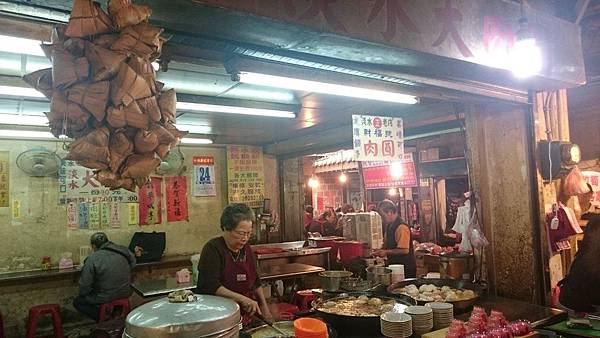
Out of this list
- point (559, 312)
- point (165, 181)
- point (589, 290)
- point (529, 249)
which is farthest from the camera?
point (165, 181)

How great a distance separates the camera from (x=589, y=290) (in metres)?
4.08

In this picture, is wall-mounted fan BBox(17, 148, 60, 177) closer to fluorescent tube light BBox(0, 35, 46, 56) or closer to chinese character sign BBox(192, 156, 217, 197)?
chinese character sign BBox(192, 156, 217, 197)

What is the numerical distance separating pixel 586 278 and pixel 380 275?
2115mm

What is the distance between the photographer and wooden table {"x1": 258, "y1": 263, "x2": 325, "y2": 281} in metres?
6.57

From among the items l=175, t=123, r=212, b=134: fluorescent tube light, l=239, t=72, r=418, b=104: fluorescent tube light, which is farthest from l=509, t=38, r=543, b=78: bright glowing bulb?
l=175, t=123, r=212, b=134: fluorescent tube light

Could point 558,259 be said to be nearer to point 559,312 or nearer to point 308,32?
point 559,312

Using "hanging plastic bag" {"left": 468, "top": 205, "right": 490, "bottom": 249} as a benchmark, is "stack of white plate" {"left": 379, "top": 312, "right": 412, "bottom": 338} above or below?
below

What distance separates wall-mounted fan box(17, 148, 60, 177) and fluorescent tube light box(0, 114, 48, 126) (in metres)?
1.16

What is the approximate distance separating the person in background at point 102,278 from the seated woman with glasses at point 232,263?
359 cm

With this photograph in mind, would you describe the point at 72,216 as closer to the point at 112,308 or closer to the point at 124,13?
the point at 112,308

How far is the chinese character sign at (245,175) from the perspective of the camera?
1015 centimetres

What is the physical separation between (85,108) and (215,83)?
11.9 feet

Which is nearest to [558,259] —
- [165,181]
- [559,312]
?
Result: [559,312]

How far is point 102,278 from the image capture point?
683 centimetres
